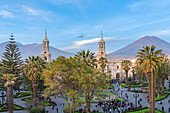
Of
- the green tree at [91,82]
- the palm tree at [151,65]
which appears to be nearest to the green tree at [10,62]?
the green tree at [91,82]

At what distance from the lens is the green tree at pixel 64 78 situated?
20156 millimetres

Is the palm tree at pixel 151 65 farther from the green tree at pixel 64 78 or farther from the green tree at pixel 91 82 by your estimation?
the green tree at pixel 64 78

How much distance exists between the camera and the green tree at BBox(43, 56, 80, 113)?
2016 centimetres

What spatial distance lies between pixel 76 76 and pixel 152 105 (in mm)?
10998

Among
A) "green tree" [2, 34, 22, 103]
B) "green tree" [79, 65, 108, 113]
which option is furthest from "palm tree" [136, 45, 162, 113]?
"green tree" [2, 34, 22, 103]

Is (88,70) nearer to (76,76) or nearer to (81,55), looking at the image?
(76,76)

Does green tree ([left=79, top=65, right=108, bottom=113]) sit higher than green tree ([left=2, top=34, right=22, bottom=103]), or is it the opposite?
green tree ([left=2, top=34, right=22, bottom=103])

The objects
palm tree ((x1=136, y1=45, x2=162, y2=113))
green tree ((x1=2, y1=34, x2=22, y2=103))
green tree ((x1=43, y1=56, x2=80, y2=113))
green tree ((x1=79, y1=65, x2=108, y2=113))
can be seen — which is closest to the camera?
green tree ((x1=79, y1=65, x2=108, y2=113))

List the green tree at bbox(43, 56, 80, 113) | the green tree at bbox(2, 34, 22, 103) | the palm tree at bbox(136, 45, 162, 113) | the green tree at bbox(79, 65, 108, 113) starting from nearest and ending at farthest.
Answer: the green tree at bbox(79, 65, 108, 113), the green tree at bbox(43, 56, 80, 113), the palm tree at bbox(136, 45, 162, 113), the green tree at bbox(2, 34, 22, 103)

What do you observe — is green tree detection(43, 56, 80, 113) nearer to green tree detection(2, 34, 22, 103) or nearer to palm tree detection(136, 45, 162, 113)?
palm tree detection(136, 45, 162, 113)

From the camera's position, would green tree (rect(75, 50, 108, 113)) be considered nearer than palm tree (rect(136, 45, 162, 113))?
Yes

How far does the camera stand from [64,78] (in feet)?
69.5

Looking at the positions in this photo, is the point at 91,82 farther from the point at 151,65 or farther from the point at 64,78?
the point at 151,65

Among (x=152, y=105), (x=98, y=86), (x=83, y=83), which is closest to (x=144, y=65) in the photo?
(x=152, y=105)
